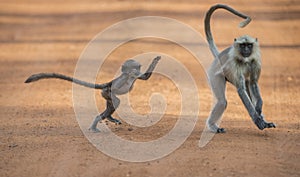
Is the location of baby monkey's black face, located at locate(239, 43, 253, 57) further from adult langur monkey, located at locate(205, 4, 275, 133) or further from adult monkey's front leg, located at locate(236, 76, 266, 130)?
adult monkey's front leg, located at locate(236, 76, 266, 130)

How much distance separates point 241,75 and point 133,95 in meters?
2.82

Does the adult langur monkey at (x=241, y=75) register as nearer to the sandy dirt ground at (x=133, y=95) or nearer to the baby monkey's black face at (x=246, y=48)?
the baby monkey's black face at (x=246, y=48)

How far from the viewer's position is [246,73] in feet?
28.2

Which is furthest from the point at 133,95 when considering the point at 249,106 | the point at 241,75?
the point at 249,106

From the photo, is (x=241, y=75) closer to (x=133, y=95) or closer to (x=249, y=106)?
(x=249, y=106)

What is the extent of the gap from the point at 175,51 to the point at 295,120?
236 inches

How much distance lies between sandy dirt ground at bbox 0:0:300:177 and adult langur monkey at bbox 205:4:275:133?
288 millimetres

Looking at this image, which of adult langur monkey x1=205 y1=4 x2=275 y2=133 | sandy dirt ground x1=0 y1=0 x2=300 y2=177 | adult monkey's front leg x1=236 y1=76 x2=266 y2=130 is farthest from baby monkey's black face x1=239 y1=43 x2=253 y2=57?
sandy dirt ground x1=0 y1=0 x2=300 y2=177

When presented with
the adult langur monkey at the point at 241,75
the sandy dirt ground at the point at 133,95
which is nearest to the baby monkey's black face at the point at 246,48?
the adult langur monkey at the point at 241,75

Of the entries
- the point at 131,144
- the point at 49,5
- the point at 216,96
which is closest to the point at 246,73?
the point at 216,96

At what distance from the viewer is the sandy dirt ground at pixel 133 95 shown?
6.93m

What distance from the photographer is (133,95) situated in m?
10.9

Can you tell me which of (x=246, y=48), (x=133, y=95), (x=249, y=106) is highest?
(x=246, y=48)

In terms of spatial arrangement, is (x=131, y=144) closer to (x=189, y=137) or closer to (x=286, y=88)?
(x=189, y=137)
